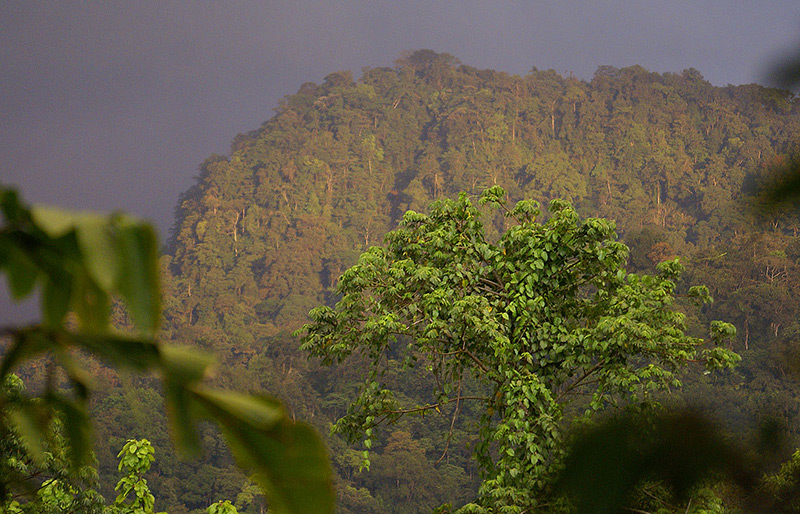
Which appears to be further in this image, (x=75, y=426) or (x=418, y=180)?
A: (x=418, y=180)

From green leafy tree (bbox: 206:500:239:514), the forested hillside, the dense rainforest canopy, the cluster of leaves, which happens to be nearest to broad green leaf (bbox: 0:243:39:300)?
the cluster of leaves

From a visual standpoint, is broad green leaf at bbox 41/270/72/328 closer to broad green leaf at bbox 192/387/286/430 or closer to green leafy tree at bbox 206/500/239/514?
broad green leaf at bbox 192/387/286/430

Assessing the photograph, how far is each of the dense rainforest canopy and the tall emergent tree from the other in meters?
12.3

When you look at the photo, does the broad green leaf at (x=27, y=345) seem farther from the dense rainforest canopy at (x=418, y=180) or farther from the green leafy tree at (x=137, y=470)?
the dense rainforest canopy at (x=418, y=180)

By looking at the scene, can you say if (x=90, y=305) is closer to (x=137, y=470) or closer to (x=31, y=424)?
(x=31, y=424)

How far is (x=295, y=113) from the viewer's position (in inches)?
1261

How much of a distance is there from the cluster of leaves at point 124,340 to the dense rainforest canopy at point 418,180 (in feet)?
Result: 52.6

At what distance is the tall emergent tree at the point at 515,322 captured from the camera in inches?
128

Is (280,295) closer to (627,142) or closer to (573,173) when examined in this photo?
(573,173)

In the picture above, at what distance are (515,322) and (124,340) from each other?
3.60 m

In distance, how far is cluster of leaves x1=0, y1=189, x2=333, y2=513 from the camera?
11cm

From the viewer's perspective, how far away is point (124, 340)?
0.12 metres

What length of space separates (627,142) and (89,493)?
2833cm

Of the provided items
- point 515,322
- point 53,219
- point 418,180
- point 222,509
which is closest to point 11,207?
point 53,219
